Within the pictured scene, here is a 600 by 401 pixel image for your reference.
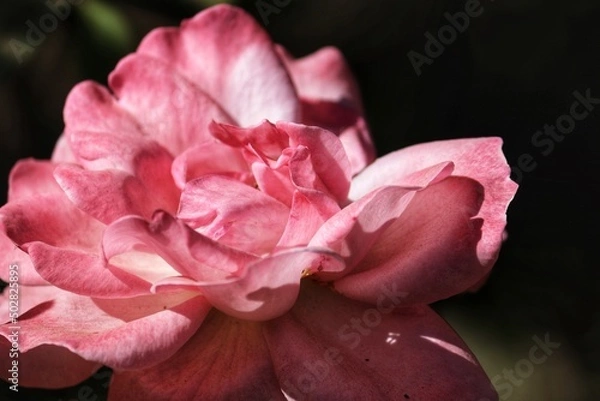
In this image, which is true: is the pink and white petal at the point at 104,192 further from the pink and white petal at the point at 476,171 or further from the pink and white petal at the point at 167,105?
the pink and white petal at the point at 476,171

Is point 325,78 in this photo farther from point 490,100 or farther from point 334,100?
point 490,100

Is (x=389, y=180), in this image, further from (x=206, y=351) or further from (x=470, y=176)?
(x=206, y=351)

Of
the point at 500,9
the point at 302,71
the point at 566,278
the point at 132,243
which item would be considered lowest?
the point at 566,278

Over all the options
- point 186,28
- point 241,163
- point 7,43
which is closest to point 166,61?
point 186,28

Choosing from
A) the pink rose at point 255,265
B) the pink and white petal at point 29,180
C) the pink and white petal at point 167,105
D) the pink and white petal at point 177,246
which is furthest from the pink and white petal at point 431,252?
the pink and white petal at point 29,180

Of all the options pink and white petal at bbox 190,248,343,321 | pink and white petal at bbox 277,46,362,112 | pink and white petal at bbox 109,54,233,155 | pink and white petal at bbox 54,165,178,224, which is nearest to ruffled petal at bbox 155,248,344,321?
pink and white petal at bbox 190,248,343,321

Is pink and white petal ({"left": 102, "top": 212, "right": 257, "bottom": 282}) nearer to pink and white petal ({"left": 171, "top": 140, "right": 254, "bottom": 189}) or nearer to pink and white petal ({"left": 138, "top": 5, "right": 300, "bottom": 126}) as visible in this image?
pink and white petal ({"left": 171, "top": 140, "right": 254, "bottom": 189})
